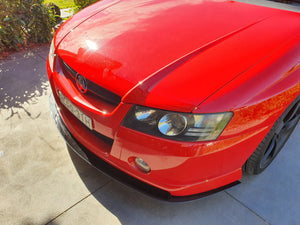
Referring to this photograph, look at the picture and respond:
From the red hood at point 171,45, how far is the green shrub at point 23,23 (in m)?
1.97

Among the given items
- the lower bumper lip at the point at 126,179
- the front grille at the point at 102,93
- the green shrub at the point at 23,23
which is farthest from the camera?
the green shrub at the point at 23,23

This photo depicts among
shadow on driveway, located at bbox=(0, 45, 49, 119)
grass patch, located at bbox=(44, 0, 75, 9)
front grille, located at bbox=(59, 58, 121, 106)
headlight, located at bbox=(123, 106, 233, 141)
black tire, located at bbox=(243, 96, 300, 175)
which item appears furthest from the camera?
grass patch, located at bbox=(44, 0, 75, 9)

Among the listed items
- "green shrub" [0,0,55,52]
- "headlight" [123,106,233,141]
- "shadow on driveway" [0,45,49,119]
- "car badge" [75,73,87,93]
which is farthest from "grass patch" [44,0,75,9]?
"headlight" [123,106,233,141]

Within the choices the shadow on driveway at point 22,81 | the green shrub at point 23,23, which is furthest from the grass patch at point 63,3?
the shadow on driveway at point 22,81

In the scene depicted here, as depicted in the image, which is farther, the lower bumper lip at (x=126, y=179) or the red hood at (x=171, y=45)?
the lower bumper lip at (x=126, y=179)

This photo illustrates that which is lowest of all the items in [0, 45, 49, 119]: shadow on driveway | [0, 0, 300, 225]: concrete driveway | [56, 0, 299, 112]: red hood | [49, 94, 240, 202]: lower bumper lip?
[0, 0, 300, 225]: concrete driveway

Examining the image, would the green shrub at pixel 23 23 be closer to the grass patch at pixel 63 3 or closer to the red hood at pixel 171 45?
the grass patch at pixel 63 3

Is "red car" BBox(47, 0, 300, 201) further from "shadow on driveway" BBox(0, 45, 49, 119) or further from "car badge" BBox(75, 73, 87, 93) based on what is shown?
"shadow on driveway" BBox(0, 45, 49, 119)

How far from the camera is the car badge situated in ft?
5.41

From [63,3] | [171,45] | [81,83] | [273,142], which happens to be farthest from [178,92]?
[63,3]

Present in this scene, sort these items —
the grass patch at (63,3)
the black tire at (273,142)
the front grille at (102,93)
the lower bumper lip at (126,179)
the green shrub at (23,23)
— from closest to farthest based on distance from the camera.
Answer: the front grille at (102,93) < the lower bumper lip at (126,179) < the black tire at (273,142) < the green shrub at (23,23) < the grass patch at (63,3)

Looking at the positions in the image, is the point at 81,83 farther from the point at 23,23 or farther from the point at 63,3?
the point at 63,3

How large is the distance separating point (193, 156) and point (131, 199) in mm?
764

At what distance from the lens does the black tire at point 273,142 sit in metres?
1.72
